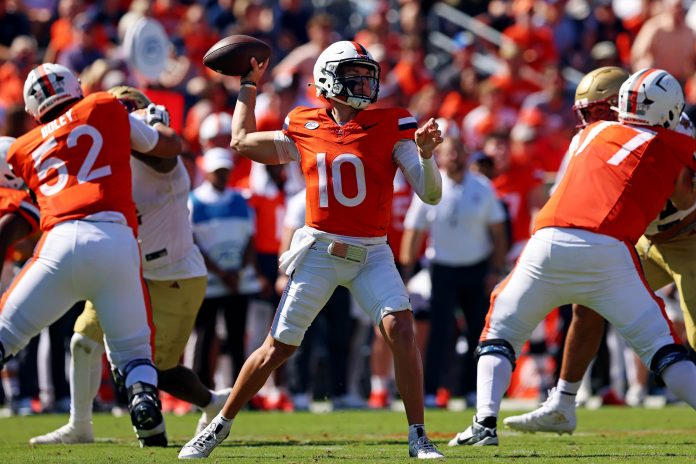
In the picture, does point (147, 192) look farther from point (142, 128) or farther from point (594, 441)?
point (594, 441)

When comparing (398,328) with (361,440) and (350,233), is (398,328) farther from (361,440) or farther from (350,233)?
(361,440)

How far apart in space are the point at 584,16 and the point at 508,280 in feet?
36.3

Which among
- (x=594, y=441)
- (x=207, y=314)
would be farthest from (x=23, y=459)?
(x=207, y=314)

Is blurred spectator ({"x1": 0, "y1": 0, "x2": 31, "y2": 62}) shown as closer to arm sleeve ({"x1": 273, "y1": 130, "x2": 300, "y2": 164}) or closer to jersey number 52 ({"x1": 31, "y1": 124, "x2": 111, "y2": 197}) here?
jersey number 52 ({"x1": 31, "y1": 124, "x2": 111, "y2": 197})

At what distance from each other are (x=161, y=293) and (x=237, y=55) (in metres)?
1.85

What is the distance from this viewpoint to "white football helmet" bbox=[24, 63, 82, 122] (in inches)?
298

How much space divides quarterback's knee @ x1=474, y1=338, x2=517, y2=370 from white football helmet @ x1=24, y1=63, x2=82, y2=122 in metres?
2.74

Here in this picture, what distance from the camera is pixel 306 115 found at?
714cm

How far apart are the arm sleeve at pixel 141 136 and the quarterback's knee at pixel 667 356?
3.07 meters

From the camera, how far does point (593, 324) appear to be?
8031 millimetres

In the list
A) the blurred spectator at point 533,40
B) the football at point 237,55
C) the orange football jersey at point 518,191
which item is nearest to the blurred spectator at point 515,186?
the orange football jersey at point 518,191

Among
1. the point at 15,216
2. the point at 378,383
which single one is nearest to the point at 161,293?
the point at 15,216

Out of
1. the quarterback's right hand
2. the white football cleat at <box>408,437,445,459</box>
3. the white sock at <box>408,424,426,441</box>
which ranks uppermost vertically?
the quarterback's right hand

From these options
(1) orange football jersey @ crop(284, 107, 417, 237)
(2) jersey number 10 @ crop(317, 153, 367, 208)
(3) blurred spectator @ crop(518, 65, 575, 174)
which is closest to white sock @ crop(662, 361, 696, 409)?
(1) orange football jersey @ crop(284, 107, 417, 237)
